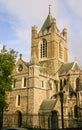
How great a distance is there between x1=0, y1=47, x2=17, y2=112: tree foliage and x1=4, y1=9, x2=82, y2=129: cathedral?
27.7 feet

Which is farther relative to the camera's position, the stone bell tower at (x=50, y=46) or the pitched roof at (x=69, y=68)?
the stone bell tower at (x=50, y=46)

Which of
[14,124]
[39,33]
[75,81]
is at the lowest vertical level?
[14,124]

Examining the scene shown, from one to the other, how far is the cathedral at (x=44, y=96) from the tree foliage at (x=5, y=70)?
846 cm

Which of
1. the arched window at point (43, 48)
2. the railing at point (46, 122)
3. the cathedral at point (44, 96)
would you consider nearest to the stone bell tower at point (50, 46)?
the arched window at point (43, 48)

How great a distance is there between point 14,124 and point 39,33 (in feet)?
81.6

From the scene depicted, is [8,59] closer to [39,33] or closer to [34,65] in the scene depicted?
[34,65]

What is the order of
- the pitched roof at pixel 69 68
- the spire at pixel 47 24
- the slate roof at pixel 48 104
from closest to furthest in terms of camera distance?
the slate roof at pixel 48 104, the pitched roof at pixel 69 68, the spire at pixel 47 24

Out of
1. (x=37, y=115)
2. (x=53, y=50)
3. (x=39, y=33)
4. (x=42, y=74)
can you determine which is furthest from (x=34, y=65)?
(x=39, y=33)

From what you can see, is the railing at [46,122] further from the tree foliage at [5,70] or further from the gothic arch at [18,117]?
the tree foliage at [5,70]

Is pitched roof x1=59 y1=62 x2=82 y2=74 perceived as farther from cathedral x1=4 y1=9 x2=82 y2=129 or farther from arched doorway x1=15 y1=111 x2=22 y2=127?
arched doorway x1=15 y1=111 x2=22 y2=127

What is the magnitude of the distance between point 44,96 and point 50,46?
1442 centimetres

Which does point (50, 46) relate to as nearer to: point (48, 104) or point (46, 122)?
point (48, 104)

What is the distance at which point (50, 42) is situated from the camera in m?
56.9

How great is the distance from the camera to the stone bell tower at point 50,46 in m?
55.6
